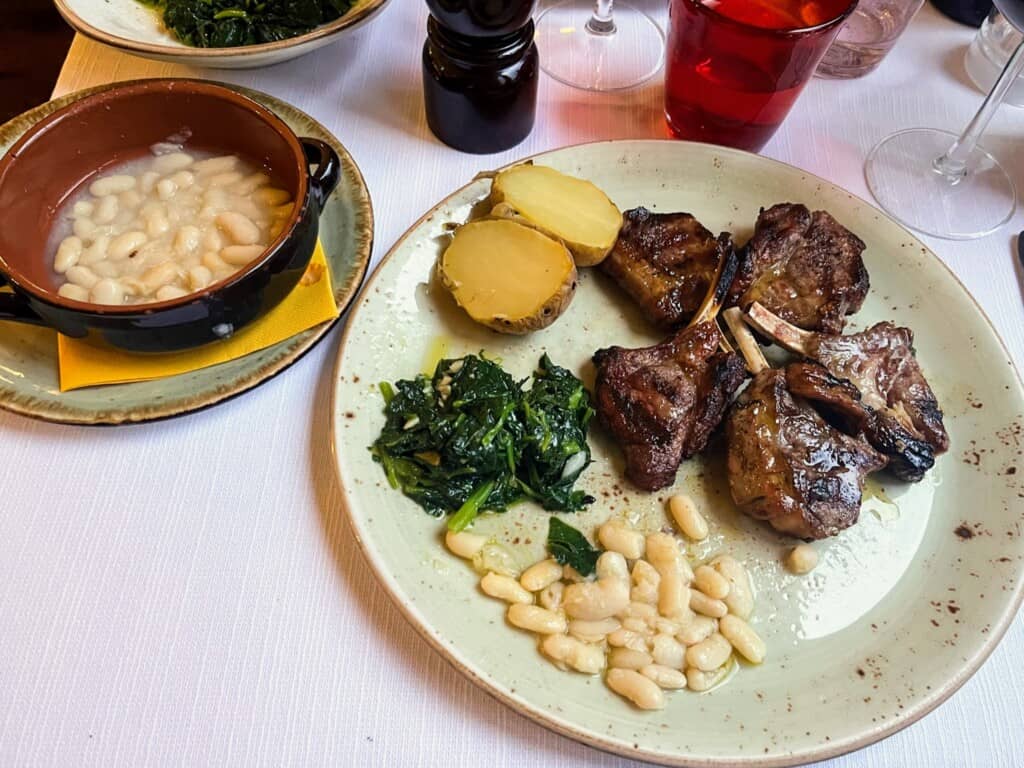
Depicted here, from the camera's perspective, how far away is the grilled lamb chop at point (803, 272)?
4.92 feet

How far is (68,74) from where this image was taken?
186 cm

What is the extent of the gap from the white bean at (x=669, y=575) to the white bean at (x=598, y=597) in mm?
57

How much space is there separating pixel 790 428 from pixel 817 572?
24 cm

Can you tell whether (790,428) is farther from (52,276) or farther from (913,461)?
(52,276)

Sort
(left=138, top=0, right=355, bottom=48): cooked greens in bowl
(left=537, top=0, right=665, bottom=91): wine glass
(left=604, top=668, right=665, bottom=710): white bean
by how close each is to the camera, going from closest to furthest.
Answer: (left=604, top=668, right=665, bottom=710): white bean → (left=138, top=0, right=355, bottom=48): cooked greens in bowl → (left=537, top=0, right=665, bottom=91): wine glass

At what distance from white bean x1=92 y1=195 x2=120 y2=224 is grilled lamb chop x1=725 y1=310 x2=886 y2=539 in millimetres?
1160

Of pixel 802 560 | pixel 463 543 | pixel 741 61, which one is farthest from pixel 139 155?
pixel 802 560

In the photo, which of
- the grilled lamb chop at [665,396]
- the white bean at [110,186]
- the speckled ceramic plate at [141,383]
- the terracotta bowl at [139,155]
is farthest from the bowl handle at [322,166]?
the grilled lamb chop at [665,396]

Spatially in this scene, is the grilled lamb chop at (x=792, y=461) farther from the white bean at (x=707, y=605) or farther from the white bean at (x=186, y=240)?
the white bean at (x=186, y=240)

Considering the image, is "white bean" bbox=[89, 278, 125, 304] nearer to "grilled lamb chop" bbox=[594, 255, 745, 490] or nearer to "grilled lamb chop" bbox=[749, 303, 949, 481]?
"grilled lamb chop" bbox=[594, 255, 745, 490]

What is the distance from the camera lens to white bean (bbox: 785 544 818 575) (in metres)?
1.27

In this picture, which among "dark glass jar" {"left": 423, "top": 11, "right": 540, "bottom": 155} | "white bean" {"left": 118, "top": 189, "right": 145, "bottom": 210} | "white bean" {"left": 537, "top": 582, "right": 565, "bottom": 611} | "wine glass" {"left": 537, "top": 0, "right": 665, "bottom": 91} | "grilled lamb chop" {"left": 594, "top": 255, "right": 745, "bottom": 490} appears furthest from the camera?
"wine glass" {"left": 537, "top": 0, "right": 665, "bottom": 91}

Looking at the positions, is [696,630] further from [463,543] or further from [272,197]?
[272,197]

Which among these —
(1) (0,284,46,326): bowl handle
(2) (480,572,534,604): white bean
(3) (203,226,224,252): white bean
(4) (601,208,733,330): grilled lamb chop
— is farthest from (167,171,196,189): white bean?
(2) (480,572,534,604): white bean
